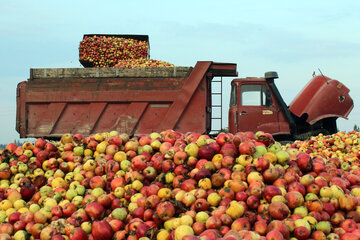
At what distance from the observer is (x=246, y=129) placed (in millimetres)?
10617

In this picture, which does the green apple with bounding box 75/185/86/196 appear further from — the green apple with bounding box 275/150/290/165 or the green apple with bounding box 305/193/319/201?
the green apple with bounding box 305/193/319/201

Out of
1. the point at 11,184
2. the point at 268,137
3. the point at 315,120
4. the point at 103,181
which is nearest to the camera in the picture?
the point at 103,181

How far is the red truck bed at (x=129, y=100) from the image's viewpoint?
10.2 m

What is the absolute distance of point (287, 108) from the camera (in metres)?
11.0

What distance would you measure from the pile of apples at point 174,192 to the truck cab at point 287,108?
18.1ft

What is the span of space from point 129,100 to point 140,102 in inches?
12.1

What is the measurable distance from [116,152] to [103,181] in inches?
22.5

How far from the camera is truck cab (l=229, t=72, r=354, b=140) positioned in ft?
34.3

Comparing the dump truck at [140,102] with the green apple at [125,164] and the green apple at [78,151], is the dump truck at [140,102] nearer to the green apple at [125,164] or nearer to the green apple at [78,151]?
Answer: the green apple at [78,151]

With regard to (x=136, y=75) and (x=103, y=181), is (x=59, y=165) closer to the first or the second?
(x=103, y=181)

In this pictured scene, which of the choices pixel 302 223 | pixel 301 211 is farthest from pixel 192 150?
pixel 302 223

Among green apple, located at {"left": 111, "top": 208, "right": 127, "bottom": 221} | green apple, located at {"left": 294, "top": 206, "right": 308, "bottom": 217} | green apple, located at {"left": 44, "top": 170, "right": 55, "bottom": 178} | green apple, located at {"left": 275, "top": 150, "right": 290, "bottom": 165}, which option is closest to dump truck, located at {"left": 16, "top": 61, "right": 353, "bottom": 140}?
green apple, located at {"left": 44, "top": 170, "right": 55, "bottom": 178}

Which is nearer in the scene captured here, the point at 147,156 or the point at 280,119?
the point at 147,156

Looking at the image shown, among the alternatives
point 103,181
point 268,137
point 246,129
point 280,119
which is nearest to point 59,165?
point 103,181
